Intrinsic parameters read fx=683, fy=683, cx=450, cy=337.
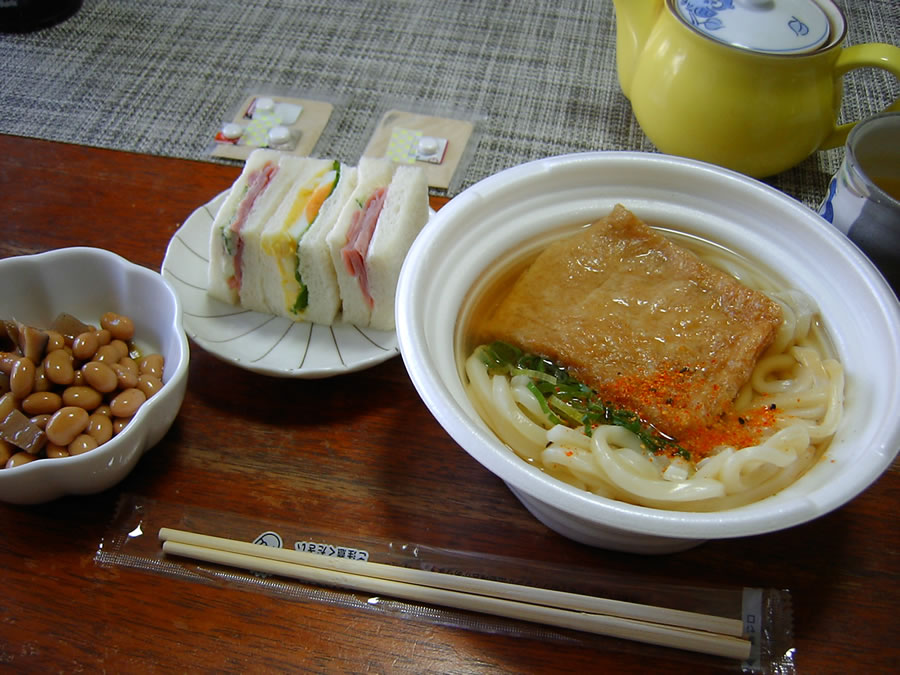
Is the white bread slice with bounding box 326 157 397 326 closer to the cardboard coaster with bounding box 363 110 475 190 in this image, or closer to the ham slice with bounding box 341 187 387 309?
the ham slice with bounding box 341 187 387 309

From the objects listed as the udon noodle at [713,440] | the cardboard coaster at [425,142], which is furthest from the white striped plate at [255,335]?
the cardboard coaster at [425,142]

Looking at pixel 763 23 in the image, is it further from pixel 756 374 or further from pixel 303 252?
pixel 303 252

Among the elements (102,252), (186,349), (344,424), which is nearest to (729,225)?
(344,424)

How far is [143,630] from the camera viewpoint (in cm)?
111

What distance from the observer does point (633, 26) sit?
5.88 ft

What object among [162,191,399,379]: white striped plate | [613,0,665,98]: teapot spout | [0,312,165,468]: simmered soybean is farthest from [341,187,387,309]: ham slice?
[613,0,665,98]: teapot spout

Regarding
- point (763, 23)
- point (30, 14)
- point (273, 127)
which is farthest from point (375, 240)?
point (30, 14)

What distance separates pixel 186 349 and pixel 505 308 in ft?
2.03

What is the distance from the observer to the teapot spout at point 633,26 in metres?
1.75

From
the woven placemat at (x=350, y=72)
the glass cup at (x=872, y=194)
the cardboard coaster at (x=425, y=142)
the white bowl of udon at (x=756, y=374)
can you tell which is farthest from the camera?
the woven placemat at (x=350, y=72)

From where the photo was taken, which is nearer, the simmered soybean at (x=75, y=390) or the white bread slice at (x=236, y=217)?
the simmered soybean at (x=75, y=390)

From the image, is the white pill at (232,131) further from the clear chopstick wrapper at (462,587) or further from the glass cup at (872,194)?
the glass cup at (872,194)

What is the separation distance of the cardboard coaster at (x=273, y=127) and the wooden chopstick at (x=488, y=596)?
1.22 meters

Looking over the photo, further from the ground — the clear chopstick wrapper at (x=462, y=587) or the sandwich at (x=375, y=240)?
the sandwich at (x=375, y=240)
